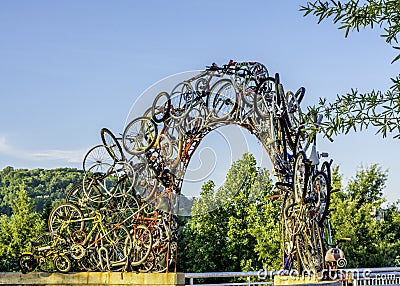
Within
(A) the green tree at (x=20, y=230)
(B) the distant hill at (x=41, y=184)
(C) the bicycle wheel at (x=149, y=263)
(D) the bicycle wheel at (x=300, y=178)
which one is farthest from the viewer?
(B) the distant hill at (x=41, y=184)

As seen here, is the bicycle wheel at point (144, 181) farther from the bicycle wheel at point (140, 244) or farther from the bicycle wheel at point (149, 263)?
the bicycle wheel at point (149, 263)

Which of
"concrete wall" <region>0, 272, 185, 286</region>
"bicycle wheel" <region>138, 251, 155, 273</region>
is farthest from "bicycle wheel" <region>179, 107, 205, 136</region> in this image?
"concrete wall" <region>0, 272, 185, 286</region>

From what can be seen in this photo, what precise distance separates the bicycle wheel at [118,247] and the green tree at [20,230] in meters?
10.1

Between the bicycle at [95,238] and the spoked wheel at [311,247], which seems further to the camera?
the bicycle at [95,238]

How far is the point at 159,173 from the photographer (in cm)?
866

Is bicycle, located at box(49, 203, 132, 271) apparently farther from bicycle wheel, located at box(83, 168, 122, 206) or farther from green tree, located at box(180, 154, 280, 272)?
green tree, located at box(180, 154, 280, 272)

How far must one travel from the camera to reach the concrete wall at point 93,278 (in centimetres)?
846

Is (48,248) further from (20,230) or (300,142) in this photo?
(20,230)

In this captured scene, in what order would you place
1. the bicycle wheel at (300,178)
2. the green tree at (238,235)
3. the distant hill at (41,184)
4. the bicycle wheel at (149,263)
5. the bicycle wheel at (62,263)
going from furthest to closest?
the distant hill at (41,184), the green tree at (238,235), the bicycle wheel at (62,263), the bicycle wheel at (149,263), the bicycle wheel at (300,178)

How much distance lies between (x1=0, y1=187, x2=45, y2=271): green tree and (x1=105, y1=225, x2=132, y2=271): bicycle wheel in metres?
10.1

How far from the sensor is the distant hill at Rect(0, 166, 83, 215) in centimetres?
2802

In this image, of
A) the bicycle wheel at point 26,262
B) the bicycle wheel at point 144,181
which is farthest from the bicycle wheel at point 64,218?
the bicycle wheel at point 144,181

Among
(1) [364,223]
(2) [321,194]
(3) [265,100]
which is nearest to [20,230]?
(1) [364,223]

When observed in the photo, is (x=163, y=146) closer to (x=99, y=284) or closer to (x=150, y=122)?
(x=150, y=122)
